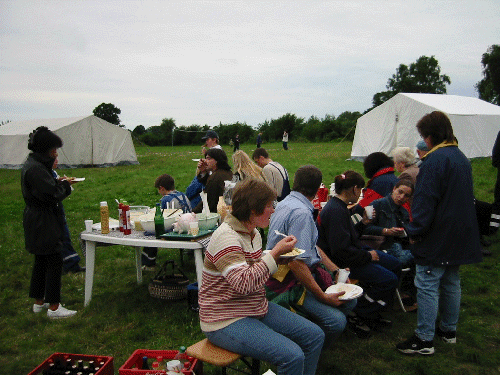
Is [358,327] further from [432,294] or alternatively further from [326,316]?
[326,316]

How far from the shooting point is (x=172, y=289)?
4453mm

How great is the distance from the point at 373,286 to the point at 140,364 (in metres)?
2.09

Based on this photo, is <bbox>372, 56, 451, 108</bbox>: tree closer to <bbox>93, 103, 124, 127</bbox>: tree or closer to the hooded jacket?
<bbox>93, 103, 124, 127</bbox>: tree

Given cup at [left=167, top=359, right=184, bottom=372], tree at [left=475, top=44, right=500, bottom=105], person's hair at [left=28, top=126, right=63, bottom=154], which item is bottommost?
cup at [left=167, top=359, right=184, bottom=372]

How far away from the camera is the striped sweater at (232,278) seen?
2.29 metres

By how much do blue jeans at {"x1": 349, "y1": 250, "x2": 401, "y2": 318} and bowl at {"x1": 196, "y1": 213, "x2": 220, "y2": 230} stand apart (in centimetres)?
139

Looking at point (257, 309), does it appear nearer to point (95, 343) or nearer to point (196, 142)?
point (95, 343)

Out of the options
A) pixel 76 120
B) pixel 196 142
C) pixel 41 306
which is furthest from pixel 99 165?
pixel 196 142

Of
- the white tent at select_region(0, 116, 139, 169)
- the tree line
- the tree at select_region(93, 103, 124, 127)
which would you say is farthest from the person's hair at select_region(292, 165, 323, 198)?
the tree at select_region(93, 103, 124, 127)

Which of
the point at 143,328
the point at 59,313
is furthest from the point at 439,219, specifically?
the point at 59,313

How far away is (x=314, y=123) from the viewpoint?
1763 inches

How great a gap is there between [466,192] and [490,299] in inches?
79.6

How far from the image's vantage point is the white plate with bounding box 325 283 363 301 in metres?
3.09

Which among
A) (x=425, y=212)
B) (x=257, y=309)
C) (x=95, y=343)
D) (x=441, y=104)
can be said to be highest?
(x=441, y=104)
